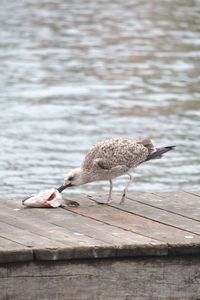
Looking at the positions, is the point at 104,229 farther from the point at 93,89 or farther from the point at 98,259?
the point at 93,89

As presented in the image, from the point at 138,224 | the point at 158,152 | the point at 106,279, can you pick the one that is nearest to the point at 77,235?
the point at 106,279

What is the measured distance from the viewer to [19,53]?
80.2 feet

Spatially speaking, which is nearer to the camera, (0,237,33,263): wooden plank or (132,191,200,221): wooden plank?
(0,237,33,263): wooden plank


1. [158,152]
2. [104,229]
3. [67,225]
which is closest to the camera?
[104,229]

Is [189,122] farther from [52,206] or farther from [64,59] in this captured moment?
[52,206]

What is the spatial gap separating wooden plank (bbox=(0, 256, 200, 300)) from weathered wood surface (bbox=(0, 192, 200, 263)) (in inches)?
3.9

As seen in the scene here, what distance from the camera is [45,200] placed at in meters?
9.29

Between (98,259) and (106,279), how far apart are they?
0.53ft

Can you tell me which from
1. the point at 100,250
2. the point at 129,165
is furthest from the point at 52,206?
the point at 100,250

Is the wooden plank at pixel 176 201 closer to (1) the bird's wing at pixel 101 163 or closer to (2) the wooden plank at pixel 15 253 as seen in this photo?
(1) the bird's wing at pixel 101 163

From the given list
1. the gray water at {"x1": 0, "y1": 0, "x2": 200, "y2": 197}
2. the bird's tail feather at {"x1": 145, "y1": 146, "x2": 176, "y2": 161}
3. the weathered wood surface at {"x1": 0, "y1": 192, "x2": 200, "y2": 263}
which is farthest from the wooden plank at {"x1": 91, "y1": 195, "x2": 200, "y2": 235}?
the gray water at {"x1": 0, "y1": 0, "x2": 200, "y2": 197}

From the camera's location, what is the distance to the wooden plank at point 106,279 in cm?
795

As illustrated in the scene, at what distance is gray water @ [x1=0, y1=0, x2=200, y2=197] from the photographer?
15.1 meters

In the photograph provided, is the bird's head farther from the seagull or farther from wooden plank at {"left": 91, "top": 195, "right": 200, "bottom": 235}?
wooden plank at {"left": 91, "top": 195, "right": 200, "bottom": 235}
